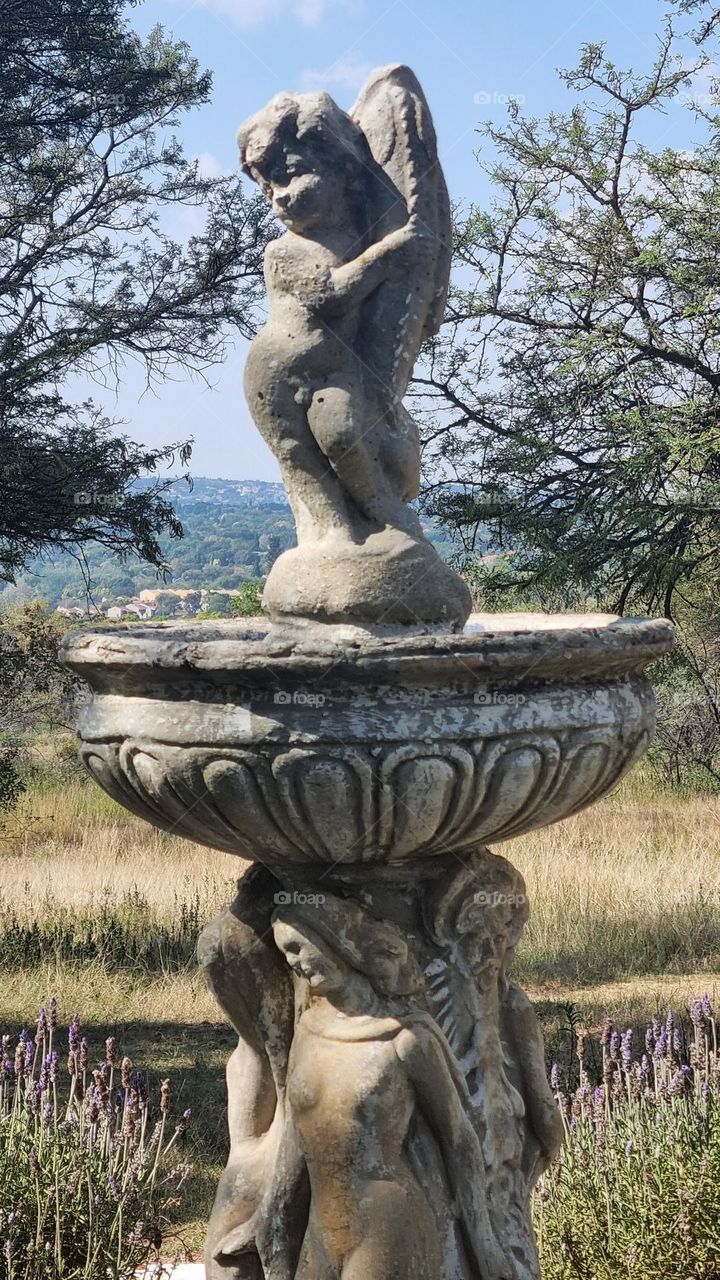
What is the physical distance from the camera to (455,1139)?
104 inches

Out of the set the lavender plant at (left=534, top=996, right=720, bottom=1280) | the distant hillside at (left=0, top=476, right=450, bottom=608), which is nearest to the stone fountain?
the lavender plant at (left=534, top=996, right=720, bottom=1280)

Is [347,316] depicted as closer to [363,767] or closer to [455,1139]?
[363,767]

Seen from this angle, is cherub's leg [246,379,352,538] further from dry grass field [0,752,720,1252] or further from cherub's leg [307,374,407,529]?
dry grass field [0,752,720,1252]

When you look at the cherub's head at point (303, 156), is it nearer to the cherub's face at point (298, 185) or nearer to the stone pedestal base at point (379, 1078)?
the cherub's face at point (298, 185)

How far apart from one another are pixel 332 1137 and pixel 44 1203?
4.85 feet

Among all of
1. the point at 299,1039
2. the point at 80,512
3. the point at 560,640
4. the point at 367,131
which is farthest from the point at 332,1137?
the point at 80,512

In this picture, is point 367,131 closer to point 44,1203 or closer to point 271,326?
point 271,326

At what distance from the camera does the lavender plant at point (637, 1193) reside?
3.55 m

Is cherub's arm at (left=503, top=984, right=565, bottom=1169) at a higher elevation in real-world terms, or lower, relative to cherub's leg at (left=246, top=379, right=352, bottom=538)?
lower

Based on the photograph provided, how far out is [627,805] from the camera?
1069 centimetres

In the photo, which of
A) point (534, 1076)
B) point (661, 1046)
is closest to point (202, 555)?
point (661, 1046)

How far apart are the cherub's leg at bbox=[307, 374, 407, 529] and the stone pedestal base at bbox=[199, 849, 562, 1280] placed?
86cm

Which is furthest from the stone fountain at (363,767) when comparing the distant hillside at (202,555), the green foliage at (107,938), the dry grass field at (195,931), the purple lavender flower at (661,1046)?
the distant hillside at (202,555)

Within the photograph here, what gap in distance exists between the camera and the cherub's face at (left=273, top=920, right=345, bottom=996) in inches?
103
